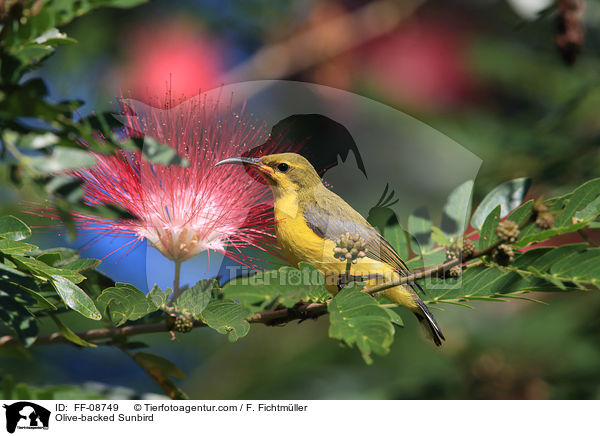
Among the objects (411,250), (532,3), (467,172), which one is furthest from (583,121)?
(411,250)

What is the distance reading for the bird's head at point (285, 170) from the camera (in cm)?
48

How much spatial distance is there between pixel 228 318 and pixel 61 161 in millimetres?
185

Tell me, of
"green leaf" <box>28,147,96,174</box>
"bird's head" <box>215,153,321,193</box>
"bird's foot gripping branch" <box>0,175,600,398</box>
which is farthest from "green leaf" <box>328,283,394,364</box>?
"green leaf" <box>28,147,96,174</box>

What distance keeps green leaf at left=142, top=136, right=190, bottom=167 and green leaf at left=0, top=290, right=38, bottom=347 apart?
18 cm

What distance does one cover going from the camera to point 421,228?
526 mm

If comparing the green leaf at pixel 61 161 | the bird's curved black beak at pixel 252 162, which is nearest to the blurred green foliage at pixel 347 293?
the green leaf at pixel 61 161

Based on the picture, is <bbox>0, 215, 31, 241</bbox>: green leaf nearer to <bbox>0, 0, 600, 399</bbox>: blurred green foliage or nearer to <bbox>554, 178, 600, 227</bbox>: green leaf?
<bbox>0, 0, 600, 399</bbox>: blurred green foliage

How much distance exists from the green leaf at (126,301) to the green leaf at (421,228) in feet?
0.80

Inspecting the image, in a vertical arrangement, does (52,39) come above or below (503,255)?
above

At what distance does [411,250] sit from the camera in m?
0.52

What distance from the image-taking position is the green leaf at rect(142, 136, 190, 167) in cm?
34

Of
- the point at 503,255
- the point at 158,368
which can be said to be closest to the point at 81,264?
the point at 158,368

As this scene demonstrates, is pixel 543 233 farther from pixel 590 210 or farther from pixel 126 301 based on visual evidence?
pixel 126 301

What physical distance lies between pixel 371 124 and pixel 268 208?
20cm
